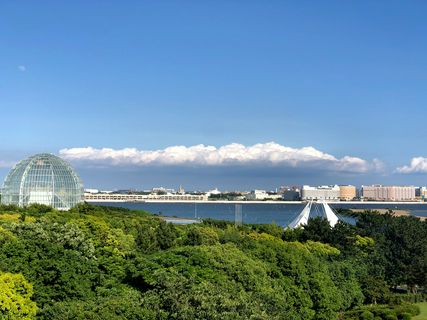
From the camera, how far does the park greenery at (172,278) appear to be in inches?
878

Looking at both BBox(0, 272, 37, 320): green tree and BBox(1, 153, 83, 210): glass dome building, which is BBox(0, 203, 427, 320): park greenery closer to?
BBox(0, 272, 37, 320): green tree

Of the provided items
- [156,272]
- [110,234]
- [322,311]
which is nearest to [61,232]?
[110,234]

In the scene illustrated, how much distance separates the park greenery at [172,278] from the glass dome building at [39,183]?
14.7m

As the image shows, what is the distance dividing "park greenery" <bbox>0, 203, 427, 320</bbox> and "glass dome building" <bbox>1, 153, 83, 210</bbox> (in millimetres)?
14744

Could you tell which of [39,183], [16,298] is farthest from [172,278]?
[39,183]

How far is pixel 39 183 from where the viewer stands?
64750 mm

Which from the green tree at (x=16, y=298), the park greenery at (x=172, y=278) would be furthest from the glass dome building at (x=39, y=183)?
the green tree at (x=16, y=298)

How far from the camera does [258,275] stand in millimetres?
30281

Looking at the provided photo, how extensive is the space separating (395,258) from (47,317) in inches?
1516

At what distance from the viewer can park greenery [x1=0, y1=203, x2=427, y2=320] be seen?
22.3 metres

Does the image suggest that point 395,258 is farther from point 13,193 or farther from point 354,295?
point 13,193

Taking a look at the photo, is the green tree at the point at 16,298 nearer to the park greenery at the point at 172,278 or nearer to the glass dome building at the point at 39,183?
the park greenery at the point at 172,278

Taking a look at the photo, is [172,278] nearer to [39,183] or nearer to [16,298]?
[16,298]

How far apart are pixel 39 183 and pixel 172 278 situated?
43.2 meters
